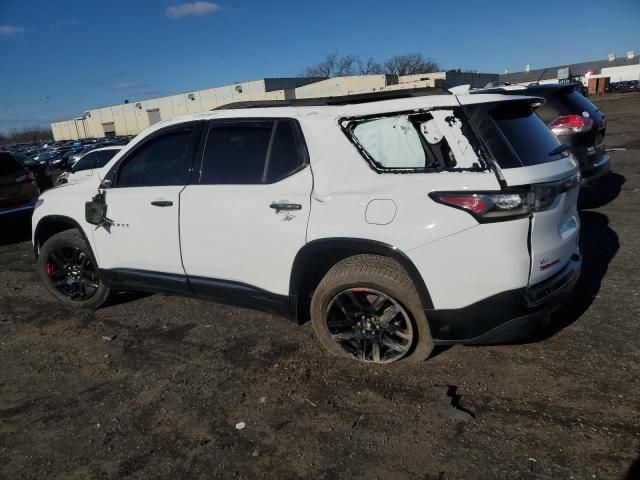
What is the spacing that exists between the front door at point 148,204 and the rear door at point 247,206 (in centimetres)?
15

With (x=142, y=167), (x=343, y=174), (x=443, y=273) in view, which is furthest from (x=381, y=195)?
(x=142, y=167)

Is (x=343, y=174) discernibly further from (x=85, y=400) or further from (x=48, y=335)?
(x=48, y=335)

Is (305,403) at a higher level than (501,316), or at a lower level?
lower

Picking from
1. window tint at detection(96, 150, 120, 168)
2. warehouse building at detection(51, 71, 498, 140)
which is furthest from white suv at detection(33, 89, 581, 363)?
warehouse building at detection(51, 71, 498, 140)

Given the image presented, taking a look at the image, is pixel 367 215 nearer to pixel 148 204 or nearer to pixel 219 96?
pixel 148 204

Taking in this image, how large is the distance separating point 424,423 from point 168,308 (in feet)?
9.43

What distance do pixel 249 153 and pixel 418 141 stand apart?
4.03 feet

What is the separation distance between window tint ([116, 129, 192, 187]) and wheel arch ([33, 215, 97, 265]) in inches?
27.6

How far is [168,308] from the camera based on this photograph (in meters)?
4.60

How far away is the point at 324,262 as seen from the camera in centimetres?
326

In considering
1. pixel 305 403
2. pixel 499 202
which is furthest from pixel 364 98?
A: pixel 305 403

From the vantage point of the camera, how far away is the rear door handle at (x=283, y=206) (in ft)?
10.1

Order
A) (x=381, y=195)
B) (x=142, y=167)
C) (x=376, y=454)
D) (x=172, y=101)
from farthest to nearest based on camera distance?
1. (x=172, y=101)
2. (x=142, y=167)
3. (x=381, y=195)
4. (x=376, y=454)

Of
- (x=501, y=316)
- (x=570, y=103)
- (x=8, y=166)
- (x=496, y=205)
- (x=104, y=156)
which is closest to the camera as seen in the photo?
(x=496, y=205)
